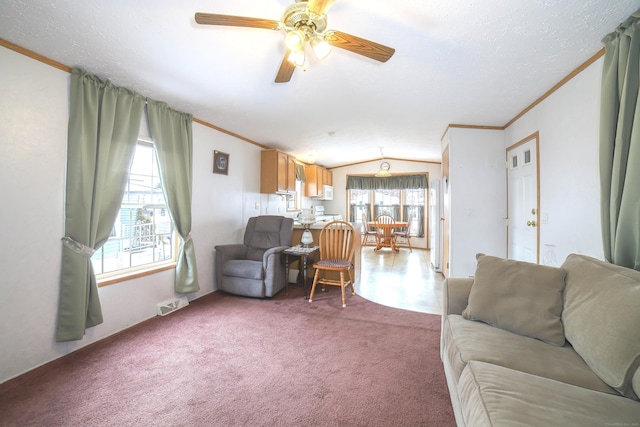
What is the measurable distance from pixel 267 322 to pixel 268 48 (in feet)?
7.97

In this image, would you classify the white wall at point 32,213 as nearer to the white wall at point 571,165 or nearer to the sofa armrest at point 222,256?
the sofa armrest at point 222,256

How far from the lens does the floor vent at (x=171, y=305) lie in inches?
112

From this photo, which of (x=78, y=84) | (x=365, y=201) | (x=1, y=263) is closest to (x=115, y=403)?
(x=1, y=263)

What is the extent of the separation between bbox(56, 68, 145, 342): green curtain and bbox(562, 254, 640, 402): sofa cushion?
3180mm

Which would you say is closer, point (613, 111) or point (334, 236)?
point (613, 111)

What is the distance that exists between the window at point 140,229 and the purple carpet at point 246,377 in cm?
64

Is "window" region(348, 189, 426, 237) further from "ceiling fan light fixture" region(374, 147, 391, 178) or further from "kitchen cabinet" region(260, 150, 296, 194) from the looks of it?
"kitchen cabinet" region(260, 150, 296, 194)

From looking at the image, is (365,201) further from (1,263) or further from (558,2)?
(1,263)

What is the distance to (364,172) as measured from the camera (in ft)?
26.0

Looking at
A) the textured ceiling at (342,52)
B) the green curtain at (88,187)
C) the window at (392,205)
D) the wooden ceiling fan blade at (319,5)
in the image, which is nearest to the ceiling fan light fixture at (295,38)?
the wooden ceiling fan blade at (319,5)

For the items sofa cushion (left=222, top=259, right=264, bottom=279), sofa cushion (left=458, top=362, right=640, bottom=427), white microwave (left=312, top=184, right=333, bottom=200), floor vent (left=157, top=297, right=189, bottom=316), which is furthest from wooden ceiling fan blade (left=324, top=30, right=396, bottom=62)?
white microwave (left=312, top=184, right=333, bottom=200)

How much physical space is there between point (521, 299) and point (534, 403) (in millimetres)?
714

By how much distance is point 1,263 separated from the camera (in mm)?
1755

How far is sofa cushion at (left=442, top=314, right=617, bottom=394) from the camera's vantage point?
43.7 inches
